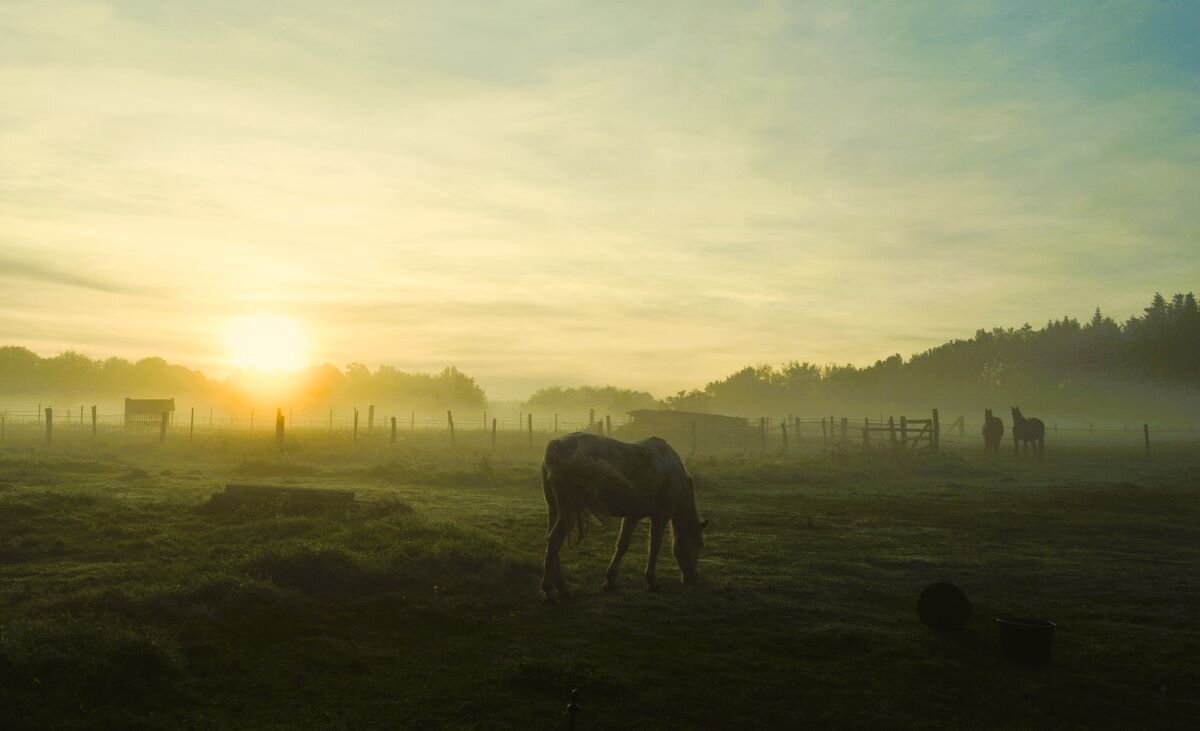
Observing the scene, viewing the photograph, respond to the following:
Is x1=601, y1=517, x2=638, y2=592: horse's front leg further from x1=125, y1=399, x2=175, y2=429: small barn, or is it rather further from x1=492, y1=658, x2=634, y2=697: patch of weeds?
x1=125, y1=399, x2=175, y2=429: small barn

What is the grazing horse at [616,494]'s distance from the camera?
10570mm

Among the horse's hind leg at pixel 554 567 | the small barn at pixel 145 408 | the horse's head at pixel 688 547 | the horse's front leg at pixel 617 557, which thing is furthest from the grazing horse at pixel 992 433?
the small barn at pixel 145 408

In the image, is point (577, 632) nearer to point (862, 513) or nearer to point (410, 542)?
point (410, 542)

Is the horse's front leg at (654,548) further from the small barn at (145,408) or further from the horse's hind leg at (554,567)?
the small barn at (145,408)

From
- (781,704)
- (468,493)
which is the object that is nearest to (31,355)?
(468,493)

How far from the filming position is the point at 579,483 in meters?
10.6

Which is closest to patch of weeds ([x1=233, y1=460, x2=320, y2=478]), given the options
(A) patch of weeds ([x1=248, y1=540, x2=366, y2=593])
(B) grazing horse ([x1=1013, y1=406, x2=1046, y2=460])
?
(A) patch of weeds ([x1=248, y1=540, x2=366, y2=593])

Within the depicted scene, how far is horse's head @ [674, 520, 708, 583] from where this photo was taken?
38.0 ft

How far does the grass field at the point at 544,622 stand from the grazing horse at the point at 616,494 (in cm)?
51

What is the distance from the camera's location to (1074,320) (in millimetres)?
115875

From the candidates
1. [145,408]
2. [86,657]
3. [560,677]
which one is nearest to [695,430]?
[145,408]

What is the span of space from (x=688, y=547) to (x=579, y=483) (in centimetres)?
231

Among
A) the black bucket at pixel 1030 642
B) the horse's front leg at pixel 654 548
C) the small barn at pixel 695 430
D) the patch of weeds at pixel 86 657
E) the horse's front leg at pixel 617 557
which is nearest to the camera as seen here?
the patch of weeds at pixel 86 657

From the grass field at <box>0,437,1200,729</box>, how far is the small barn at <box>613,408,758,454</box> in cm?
3189
